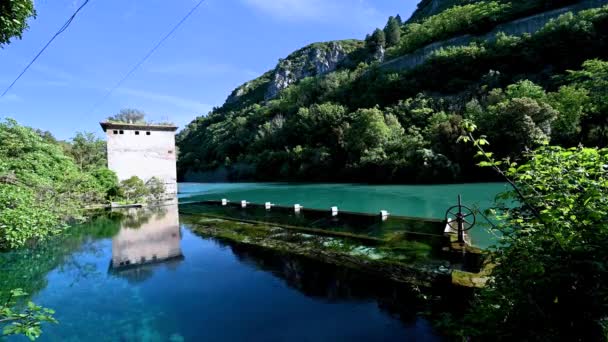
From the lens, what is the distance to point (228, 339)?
3.60m

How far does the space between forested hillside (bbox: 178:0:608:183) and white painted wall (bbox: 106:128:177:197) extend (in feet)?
62.0

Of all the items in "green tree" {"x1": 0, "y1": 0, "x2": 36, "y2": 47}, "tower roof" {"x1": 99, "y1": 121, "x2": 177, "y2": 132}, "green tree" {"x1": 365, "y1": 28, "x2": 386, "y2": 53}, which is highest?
"green tree" {"x1": 365, "y1": 28, "x2": 386, "y2": 53}

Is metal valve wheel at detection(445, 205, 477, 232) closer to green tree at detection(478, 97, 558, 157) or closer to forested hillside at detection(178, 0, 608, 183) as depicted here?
forested hillside at detection(178, 0, 608, 183)

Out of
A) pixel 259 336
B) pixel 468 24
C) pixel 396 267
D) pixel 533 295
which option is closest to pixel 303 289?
pixel 259 336

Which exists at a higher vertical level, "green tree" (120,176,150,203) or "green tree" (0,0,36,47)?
"green tree" (0,0,36,47)

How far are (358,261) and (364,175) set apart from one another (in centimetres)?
2716

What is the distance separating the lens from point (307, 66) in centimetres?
9888

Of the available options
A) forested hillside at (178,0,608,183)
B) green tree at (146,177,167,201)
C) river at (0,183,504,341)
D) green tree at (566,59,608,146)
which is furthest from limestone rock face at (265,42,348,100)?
river at (0,183,504,341)

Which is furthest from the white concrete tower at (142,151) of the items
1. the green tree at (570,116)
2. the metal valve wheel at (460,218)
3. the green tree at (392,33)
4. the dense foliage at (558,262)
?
the green tree at (392,33)

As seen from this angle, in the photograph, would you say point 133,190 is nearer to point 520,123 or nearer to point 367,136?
point 367,136

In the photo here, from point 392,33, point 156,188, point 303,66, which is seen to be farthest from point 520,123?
point 303,66

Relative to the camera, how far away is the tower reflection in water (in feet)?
20.9

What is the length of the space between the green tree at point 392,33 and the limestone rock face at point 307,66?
2284cm

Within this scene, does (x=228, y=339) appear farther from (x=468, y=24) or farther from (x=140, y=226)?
(x=468, y=24)
